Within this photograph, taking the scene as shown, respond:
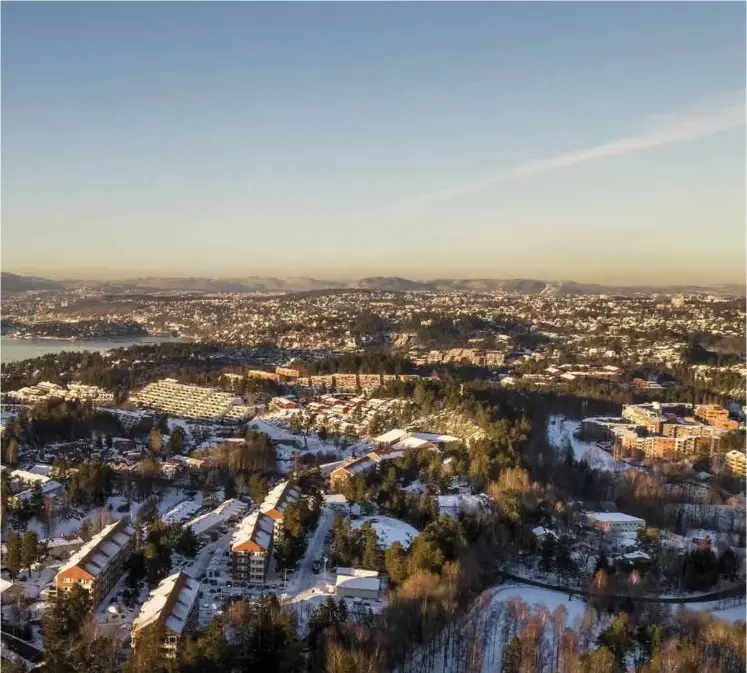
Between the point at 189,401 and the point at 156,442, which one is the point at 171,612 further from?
the point at 189,401

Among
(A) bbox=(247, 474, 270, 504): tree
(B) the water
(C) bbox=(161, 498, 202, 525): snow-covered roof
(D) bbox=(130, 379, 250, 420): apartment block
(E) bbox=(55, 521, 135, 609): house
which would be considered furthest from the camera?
(B) the water

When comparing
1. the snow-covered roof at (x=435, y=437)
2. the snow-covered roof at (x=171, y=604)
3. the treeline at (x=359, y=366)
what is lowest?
the snow-covered roof at (x=435, y=437)

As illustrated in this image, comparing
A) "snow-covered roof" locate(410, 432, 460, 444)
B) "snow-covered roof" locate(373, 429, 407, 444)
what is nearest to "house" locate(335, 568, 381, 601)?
"snow-covered roof" locate(410, 432, 460, 444)

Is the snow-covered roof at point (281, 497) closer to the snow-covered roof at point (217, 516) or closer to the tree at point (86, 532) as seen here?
the snow-covered roof at point (217, 516)

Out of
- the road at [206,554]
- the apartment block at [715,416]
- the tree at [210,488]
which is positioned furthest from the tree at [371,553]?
the apartment block at [715,416]

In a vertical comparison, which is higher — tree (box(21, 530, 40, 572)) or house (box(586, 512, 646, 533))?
tree (box(21, 530, 40, 572))

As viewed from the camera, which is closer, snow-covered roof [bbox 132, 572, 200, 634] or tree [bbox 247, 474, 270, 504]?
snow-covered roof [bbox 132, 572, 200, 634]

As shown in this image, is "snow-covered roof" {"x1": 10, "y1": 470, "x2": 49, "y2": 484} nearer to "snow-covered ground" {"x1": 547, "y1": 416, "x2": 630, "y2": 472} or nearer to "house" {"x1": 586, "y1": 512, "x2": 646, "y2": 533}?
"house" {"x1": 586, "y1": 512, "x2": 646, "y2": 533}
